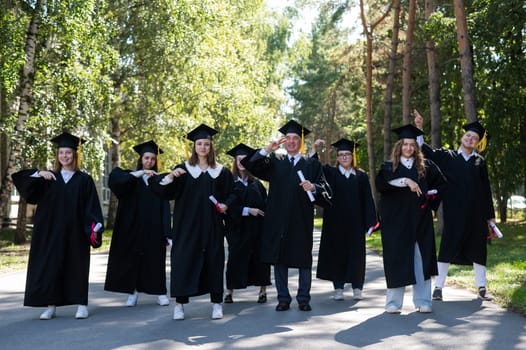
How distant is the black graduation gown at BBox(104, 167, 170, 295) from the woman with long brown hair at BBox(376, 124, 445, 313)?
2957 mm

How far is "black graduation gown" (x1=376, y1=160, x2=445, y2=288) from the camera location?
32.2 feet

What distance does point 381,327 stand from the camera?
340 inches

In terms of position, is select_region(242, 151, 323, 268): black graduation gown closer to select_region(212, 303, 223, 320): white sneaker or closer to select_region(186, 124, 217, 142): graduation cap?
select_region(186, 124, 217, 142): graduation cap

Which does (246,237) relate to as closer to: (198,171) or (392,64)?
(198,171)

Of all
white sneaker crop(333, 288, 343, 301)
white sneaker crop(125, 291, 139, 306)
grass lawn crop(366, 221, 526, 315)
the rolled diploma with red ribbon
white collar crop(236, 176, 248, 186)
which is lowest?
white sneaker crop(125, 291, 139, 306)

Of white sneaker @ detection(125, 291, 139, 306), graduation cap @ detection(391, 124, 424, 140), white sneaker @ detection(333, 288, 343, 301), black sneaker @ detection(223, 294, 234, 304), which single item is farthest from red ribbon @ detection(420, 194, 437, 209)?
white sneaker @ detection(125, 291, 139, 306)

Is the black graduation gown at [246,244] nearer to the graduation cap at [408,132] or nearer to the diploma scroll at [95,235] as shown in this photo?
the diploma scroll at [95,235]

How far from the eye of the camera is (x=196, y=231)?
960cm

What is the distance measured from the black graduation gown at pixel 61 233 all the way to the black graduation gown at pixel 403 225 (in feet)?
11.2

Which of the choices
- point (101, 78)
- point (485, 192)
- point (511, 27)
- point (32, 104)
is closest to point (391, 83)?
point (511, 27)

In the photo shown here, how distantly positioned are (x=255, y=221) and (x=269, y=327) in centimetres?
286

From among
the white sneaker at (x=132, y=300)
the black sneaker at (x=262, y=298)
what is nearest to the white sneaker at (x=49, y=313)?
the white sneaker at (x=132, y=300)

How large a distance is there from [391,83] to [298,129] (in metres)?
21.8

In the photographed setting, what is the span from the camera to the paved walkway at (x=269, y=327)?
775 centimetres
